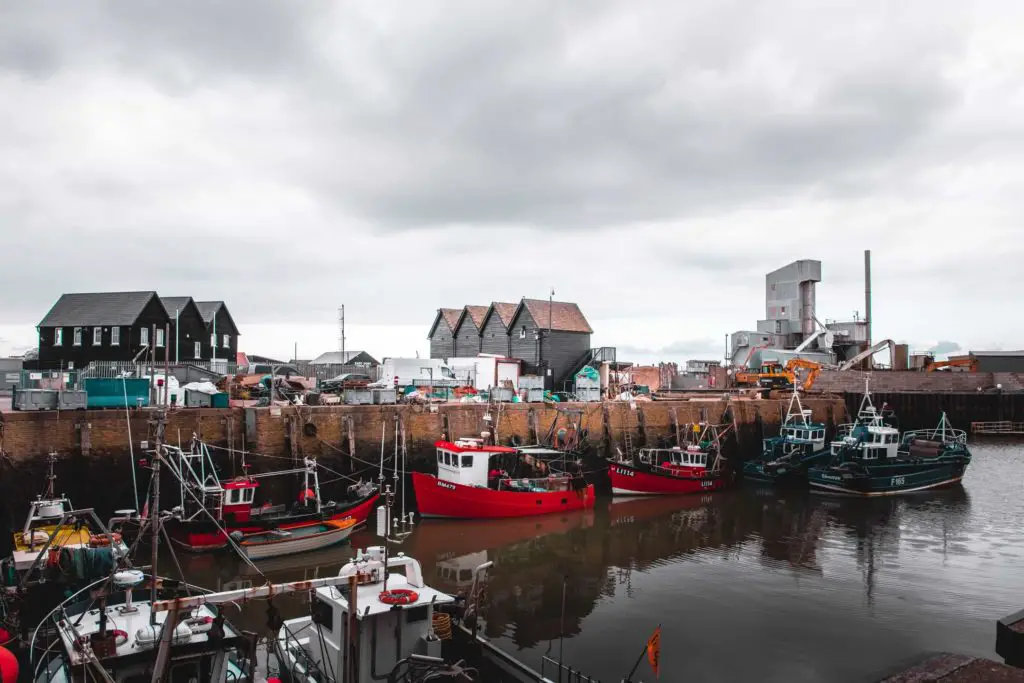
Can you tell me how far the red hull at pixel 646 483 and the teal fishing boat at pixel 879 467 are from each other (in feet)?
19.4

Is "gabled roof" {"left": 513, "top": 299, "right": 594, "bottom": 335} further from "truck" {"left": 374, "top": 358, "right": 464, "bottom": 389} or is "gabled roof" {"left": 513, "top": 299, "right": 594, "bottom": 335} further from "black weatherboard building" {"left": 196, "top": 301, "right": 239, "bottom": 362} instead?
"black weatherboard building" {"left": 196, "top": 301, "right": 239, "bottom": 362}

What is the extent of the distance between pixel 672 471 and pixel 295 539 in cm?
1713

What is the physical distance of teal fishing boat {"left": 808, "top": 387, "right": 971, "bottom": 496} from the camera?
32.0 m

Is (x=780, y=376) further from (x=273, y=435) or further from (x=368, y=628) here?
(x=368, y=628)

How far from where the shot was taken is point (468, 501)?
2522 cm

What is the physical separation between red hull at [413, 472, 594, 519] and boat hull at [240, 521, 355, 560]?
3687 mm

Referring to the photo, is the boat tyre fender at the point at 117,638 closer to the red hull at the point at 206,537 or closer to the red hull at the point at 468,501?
the red hull at the point at 206,537

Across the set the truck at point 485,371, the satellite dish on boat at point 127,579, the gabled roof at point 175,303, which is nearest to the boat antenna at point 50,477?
the satellite dish on boat at point 127,579

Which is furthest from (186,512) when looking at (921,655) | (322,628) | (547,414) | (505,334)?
(505,334)

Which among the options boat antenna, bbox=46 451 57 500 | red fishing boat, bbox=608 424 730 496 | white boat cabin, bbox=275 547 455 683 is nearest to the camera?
white boat cabin, bbox=275 547 455 683

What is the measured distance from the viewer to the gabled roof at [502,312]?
49.4 meters

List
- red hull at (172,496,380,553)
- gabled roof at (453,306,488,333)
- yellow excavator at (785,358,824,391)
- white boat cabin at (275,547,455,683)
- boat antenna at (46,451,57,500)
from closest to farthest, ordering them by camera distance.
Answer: white boat cabin at (275,547,455,683) → boat antenna at (46,451,57,500) → red hull at (172,496,380,553) → yellow excavator at (785,358,824,391) → gabled roof at (453,306,488,333)

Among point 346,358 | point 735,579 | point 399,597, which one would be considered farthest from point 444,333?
point 399,597

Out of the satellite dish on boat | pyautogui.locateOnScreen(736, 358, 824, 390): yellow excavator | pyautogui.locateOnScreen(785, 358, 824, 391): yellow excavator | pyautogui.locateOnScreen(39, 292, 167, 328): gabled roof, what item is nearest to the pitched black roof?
pyautogui.locateOnScreen(39, 292, 167, 328): gabled roof
